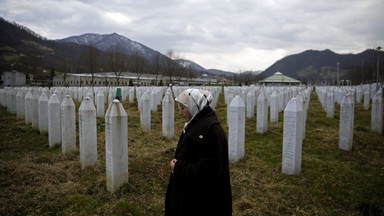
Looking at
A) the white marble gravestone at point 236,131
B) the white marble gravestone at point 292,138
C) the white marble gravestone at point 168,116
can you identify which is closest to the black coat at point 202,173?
the white marble gravestone at point 292,138

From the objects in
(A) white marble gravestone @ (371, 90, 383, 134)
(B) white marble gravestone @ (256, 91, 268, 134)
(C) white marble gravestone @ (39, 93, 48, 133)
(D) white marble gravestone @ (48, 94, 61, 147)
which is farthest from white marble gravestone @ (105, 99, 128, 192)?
(A) white marble gravestone @ (371, 90, 383, 134)

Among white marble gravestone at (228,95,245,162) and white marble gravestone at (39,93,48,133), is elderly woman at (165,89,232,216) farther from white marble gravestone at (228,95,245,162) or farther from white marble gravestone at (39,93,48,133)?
white marble gravestone at (39,93,48,133)

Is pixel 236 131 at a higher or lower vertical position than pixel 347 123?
lower

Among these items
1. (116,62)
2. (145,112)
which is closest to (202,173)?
(145,112)

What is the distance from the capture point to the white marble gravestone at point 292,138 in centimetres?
493

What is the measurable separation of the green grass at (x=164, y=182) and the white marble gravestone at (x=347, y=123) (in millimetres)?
239

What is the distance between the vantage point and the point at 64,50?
433 ft

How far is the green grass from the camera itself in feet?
11.6

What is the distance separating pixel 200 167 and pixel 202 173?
2.2 inches

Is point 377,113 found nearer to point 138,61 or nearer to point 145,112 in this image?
point 145,112

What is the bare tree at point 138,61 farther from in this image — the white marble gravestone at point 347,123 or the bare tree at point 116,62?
the white marble gravestone at point 347,123

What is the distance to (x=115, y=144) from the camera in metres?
4.00

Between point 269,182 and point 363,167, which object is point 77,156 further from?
point 363,167

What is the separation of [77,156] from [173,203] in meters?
4.32
